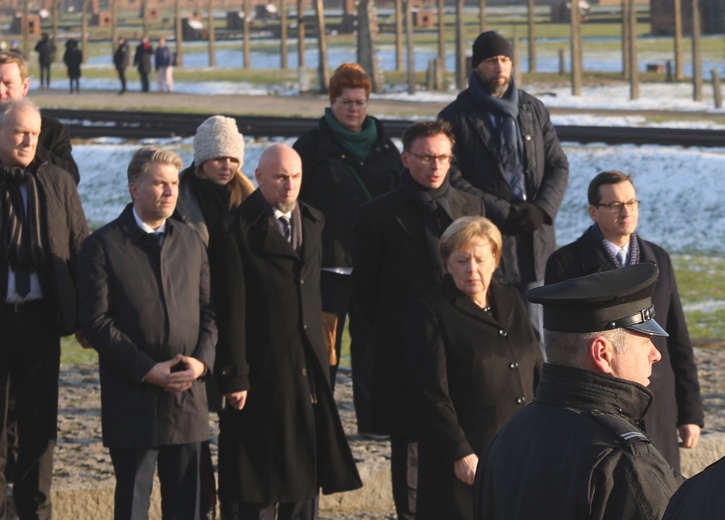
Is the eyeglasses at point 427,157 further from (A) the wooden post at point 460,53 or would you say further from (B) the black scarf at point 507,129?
(A) the wooden post at point 460,53

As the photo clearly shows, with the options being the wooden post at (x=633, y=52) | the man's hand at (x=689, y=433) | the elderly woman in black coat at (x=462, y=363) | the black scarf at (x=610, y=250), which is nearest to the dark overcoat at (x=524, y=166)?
the black scarf at (x=610, y=250)

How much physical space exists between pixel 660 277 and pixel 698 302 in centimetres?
821

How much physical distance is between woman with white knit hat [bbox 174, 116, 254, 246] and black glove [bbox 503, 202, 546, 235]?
58.2 inches

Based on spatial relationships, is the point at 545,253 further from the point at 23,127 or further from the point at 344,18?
the point at 344,18

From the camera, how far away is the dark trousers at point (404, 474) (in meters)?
7.54

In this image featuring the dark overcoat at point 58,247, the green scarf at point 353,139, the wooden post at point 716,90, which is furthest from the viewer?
the wooden post at point 716,90

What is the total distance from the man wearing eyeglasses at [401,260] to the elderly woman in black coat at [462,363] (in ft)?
3.11

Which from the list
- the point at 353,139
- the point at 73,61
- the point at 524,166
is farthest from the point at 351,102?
the point at 73,61

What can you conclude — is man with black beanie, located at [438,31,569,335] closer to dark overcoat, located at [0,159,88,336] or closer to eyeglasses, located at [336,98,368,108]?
eyeglasses, located at [336,98,368,108]

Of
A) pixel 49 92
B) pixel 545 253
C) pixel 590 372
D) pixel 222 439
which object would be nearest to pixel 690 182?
pixel 545 253

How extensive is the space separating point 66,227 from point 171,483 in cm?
124

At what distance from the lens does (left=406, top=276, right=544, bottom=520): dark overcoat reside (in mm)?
6621

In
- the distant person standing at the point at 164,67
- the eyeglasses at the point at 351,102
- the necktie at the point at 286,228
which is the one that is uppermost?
the distant person standing at the point at 164,67

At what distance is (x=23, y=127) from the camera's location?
7145mm
